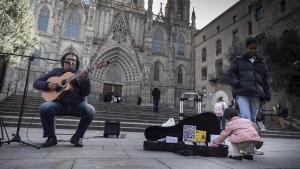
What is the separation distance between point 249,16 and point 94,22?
752 inches

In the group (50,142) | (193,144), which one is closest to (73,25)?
→ (50,142)

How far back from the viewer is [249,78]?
4098 mm

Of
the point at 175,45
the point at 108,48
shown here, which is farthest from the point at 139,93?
the point at 175,45

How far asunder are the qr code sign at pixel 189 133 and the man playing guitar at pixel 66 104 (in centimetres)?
186

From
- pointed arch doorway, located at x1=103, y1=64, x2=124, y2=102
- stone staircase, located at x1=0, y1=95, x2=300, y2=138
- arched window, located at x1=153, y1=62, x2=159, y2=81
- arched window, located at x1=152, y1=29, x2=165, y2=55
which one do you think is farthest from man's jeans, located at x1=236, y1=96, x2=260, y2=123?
arched window, located at x1=152, y1=29, x2=165, y2=55

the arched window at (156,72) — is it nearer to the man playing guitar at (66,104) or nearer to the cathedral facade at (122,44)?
the cathedral facade at (122,44)

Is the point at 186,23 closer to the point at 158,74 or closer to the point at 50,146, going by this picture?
the point at 158,74

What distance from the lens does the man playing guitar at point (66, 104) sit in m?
4.04

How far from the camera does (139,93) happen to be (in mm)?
28438

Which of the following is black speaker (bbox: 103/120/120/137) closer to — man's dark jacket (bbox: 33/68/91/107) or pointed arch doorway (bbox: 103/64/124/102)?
man's dark jacket (bbox: 33/68/91/107)

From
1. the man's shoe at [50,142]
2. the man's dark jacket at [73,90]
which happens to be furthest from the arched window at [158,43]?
the man's shoe at [50,142]

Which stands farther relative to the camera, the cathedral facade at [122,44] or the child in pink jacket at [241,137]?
the cathedral facade at [122,44]

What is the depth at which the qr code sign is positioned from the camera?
406 centimetres

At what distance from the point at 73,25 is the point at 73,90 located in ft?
87.4
